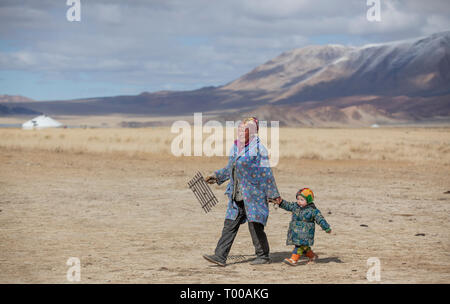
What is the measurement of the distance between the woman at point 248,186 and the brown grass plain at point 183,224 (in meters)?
0.44

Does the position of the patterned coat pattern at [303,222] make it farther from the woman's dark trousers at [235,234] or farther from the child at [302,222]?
the woman's dark trousers at [235,234]

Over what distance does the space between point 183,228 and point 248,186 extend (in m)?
3.84

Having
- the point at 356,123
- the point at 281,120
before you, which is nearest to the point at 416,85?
the point at 356,123

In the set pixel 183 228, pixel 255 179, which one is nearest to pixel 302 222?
pixel 255 179

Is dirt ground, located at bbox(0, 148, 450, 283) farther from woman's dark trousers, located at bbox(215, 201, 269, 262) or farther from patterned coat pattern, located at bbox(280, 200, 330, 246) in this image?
patterned coat pattern, located at bbox(280, 200, 330, 246)

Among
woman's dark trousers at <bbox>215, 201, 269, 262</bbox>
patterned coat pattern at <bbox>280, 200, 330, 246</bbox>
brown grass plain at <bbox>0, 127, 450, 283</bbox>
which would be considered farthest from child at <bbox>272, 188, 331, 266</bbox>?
woman's dark trousers at <bbox>215, 201, 269, 262</bbox>

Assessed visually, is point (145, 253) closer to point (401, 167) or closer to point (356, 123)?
point (401, 167)

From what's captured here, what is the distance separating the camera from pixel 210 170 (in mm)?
23641

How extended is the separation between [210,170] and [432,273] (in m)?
16.4

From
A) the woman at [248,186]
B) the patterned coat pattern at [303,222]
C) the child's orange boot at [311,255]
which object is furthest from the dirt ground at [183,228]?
the woman at [248,186]

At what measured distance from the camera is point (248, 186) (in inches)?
312

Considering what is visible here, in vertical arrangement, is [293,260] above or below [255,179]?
below

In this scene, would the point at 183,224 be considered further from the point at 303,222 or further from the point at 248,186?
the point at 248,186

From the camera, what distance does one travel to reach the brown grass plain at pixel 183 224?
304 inches
